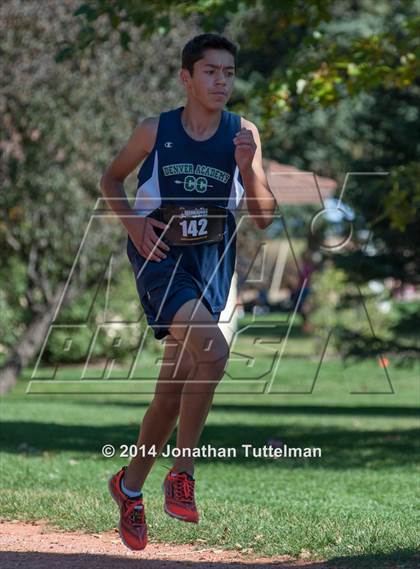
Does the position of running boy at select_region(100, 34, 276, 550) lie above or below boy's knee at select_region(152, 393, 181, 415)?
above

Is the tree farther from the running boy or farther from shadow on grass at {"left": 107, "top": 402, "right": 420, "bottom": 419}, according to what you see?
the running boy

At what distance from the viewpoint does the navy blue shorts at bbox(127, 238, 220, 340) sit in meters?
5.21

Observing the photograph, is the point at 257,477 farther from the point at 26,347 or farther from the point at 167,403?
the point at 26,347

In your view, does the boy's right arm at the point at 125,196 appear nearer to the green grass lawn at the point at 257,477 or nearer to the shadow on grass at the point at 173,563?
the shadow on grass at the point at 173,563

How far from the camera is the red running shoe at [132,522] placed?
5438mm

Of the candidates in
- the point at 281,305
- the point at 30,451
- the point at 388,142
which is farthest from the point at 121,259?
the point at 281,305

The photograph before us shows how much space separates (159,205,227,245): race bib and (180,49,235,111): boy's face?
47 cm

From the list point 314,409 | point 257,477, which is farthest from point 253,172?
point 314,409

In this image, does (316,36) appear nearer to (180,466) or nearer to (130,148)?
(130,148)

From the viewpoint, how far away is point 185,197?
536 cm

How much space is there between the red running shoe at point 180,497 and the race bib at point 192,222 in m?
1.06

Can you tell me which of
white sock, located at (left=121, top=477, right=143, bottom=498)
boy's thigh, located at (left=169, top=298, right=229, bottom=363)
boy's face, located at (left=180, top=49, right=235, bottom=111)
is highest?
boy's face, located at (left=180, top=49, right=235, bottom=111)

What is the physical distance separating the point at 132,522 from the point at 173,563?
28cm

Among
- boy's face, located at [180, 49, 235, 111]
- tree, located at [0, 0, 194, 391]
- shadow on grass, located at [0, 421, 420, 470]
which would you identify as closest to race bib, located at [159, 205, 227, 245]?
boy's face, located at [180, 49, 235, 111]
